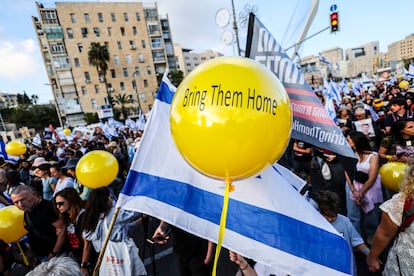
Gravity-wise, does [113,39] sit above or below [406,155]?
above

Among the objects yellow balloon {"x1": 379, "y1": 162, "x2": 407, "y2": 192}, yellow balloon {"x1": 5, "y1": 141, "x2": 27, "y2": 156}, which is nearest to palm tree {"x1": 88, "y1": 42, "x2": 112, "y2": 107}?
yellow balloon {"x1": 5, "y1": 141, "x2": 27, "y2": 156}

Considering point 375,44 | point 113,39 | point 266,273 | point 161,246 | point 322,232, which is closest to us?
point 322,232

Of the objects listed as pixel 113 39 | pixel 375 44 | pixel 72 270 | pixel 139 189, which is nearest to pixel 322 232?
pixel 139 189

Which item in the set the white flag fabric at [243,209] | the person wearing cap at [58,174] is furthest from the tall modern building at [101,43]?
the white flag fabric at [243,209]

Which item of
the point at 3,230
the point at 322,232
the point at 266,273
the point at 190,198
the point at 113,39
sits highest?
the point at 113,39

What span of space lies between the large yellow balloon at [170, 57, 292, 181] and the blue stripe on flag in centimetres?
46

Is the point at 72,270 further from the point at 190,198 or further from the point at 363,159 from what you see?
the point at 363,159

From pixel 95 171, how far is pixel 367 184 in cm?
321

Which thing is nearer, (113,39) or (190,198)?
(190,198)

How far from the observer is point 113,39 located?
40375 millimetres

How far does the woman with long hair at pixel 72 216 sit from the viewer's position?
2.66 meters

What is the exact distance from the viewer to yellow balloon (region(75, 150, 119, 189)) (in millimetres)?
2760

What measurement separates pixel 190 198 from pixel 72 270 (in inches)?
33.8

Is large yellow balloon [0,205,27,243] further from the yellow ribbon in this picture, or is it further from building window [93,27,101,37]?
building window [93,27,101,37]
